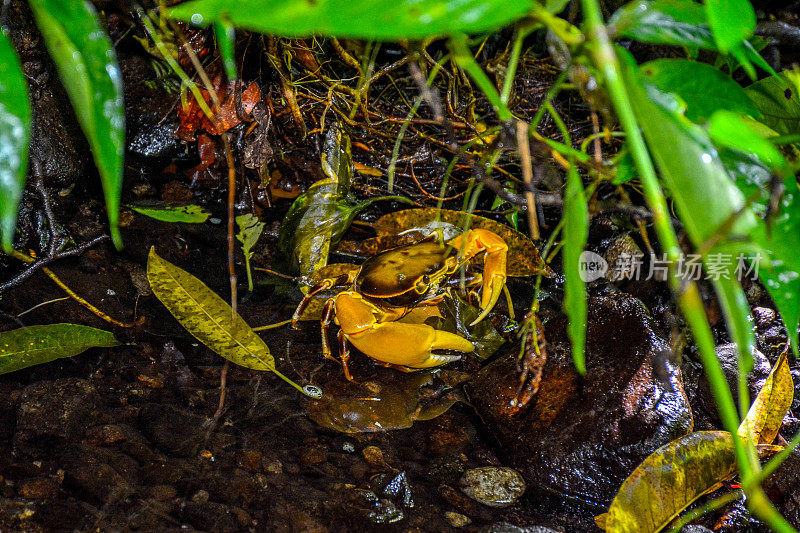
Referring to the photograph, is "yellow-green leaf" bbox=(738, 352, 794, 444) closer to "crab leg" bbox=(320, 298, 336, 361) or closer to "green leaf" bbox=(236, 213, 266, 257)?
"crab leg" bbox=(320, 298, 336, 361)

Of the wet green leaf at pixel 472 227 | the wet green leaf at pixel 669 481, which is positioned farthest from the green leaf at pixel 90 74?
the wet green leaf at pixel 472 227

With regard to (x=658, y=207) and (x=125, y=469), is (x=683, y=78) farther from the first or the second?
(x=125, y=469)

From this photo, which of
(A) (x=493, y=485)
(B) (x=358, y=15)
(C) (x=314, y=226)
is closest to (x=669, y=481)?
(A) (x=493, y=485)

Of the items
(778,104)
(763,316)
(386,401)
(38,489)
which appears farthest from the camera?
(763,316)

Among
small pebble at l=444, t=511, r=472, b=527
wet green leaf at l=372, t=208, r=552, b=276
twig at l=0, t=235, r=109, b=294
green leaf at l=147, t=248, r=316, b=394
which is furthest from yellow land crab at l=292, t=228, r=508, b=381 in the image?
twig at l=0, t=235, r=109, b=294

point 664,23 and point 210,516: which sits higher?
point 664,23

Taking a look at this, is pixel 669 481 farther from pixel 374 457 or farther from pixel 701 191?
pixel 701 191

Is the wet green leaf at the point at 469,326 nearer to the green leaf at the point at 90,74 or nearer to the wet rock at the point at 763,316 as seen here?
the wet rock at the point at 763,316

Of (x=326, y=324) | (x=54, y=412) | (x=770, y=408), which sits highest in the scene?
(x=54, y=412)
